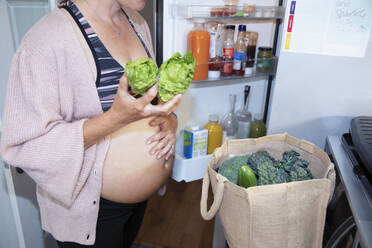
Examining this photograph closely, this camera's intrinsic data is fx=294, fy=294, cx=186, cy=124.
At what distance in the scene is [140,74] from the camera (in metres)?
0.70

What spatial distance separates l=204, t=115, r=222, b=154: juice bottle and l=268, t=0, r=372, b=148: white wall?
401 millimetres

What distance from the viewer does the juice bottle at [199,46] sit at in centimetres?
142

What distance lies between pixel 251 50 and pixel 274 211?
1.10 m

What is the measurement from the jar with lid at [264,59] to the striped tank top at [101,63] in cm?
105

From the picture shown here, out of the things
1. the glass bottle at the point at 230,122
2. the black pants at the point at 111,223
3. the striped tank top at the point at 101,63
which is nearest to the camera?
the striped tank top at the point at 101,63

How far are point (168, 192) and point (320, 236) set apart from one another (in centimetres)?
169

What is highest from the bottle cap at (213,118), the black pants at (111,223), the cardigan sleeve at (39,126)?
the cardigan sleeve at (39,126)

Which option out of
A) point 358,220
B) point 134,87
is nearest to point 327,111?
point 358,220

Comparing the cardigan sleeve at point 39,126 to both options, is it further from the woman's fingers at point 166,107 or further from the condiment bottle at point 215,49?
the condiment bottle at point 215,49

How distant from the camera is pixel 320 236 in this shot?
2.77 feet

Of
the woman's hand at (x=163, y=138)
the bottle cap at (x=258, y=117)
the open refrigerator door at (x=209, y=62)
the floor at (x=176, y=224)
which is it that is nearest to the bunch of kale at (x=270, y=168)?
the woman's hand at (x=163, y=138)

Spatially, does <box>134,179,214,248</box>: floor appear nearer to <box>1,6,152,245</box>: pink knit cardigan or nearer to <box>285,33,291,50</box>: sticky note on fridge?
<box>1,6,152,245</box>: pink knit cardigan

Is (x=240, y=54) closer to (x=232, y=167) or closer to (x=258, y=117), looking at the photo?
(x=258, y=117)

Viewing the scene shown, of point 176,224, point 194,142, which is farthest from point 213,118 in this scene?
point 176,224
